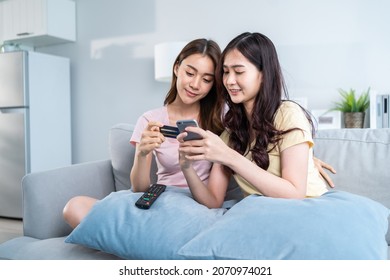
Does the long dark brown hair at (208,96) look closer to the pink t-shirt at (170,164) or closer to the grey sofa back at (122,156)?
the pink t-shirt at (170,164)

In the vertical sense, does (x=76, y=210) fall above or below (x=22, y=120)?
below

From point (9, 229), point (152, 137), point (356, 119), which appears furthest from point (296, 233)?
point (9, 229)

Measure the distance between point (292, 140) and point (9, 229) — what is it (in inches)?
113

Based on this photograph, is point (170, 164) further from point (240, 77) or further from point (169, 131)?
point (240, 77)

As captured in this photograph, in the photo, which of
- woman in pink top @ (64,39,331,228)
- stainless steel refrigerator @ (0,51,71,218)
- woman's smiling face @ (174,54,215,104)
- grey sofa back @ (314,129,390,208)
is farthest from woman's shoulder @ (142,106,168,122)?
stainless steel refrigerator @ (0,51,71,218)

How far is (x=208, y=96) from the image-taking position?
5.30ft

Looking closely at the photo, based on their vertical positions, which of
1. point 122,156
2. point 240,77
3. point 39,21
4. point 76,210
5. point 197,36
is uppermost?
point 39,21

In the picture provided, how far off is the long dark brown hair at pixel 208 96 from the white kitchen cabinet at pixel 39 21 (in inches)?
105

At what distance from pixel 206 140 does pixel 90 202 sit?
527 mm

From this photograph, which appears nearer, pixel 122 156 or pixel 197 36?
pixel 122 156

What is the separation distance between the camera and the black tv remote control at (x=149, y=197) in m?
1.17

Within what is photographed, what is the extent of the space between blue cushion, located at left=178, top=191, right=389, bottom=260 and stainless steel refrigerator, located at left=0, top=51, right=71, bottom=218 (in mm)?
3058
